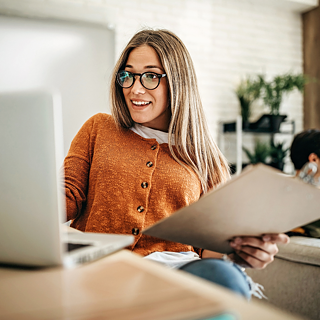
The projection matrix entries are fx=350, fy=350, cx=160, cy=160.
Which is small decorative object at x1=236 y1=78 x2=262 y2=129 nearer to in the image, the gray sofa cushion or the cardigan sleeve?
the gray sofa cushion

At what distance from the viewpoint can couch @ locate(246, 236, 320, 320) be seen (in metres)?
1.43

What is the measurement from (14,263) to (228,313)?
32 cm

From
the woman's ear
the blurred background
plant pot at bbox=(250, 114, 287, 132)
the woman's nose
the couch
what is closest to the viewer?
the woman's nose

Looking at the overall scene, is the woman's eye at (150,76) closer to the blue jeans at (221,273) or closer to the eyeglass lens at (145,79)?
the eyeglass lens at (145,79)

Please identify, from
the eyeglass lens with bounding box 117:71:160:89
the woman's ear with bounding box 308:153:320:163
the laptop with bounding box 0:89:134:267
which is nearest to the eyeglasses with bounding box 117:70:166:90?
the eyeglass lens with bounding box 117:71:160:89

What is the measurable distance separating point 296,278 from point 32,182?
4.48 feet

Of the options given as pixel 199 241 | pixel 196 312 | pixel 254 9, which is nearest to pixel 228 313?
pixel 196 312

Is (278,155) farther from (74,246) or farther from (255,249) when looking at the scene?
(74,246)

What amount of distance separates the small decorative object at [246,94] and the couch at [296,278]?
189cm

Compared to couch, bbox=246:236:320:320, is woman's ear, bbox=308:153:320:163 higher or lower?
higher

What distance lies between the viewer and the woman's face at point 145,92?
1210mm

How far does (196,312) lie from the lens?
0.32 meters

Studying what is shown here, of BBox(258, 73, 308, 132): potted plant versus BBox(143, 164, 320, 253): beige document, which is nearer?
BBox(143, 164, 320, 253): beige document

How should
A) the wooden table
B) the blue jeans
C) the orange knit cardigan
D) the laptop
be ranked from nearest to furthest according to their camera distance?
the wooden table → the laptop → the blue jeans → the orange knit cardigan
